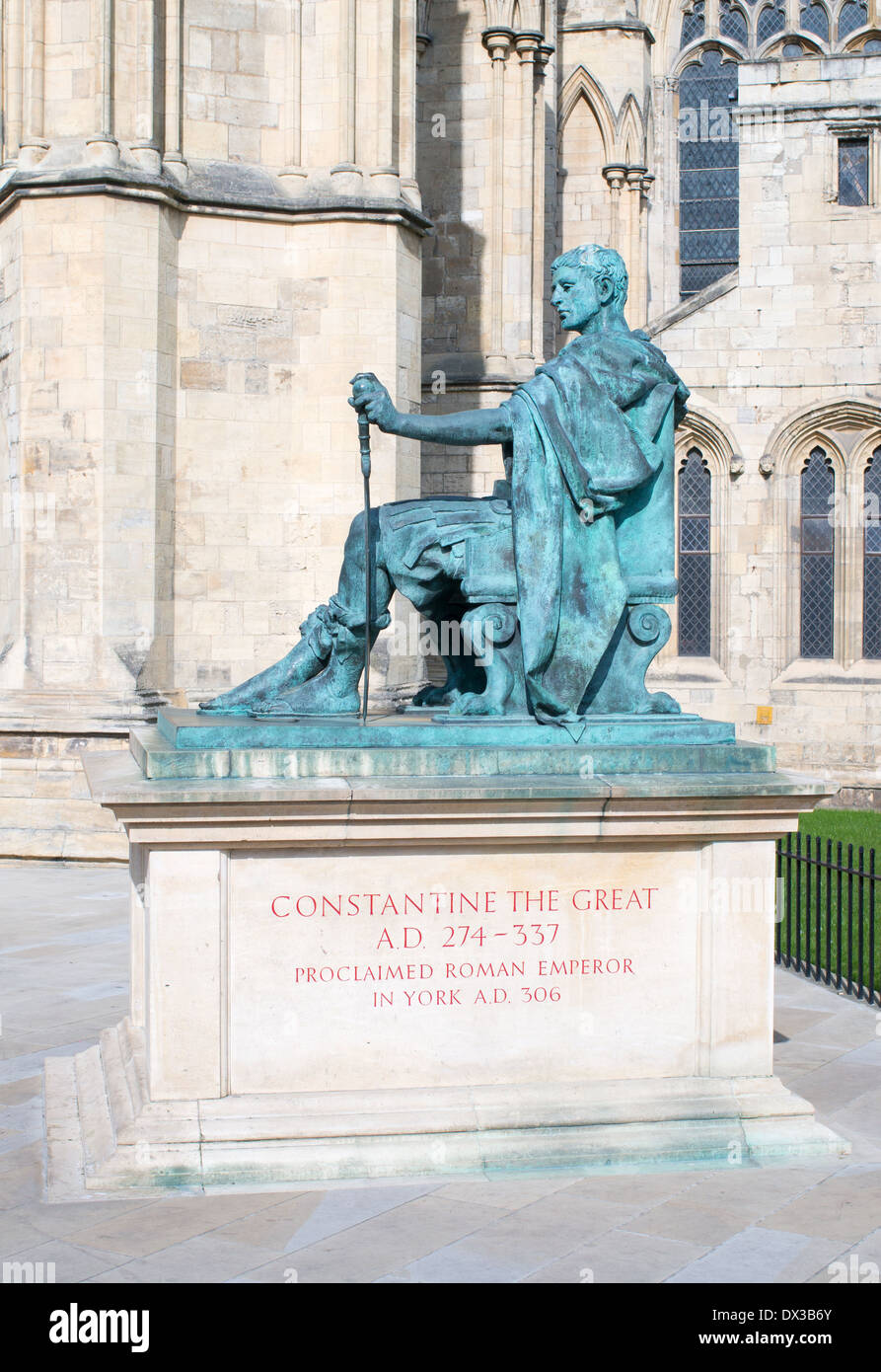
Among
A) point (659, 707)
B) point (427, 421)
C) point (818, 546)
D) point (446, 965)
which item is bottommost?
point (446, 965)

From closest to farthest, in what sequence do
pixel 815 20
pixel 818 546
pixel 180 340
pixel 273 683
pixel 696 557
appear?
pixel 273 683
pixel 180 340
pixel 818 546
pixel 696 557
pixel 815 20

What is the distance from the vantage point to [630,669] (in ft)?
20.2

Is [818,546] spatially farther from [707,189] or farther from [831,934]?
[831,934]

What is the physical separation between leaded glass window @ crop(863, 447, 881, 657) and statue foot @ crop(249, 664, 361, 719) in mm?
14156

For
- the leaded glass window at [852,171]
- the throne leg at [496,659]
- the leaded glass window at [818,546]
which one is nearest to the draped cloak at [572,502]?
the throne leg at [496,659]

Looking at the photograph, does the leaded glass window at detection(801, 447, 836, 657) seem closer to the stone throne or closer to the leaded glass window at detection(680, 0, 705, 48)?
the leaded glass window at detection(680, 0, 705, 48)

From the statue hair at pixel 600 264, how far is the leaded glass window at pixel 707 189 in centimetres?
1837

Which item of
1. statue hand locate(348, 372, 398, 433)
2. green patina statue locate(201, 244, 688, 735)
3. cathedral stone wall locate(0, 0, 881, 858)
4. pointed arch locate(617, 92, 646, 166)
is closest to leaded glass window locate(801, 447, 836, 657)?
pointed arch locate(617, 92, 646, 166)

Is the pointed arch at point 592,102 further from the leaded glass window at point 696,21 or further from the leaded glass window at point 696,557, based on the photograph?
the leaded glass window at point 696,557

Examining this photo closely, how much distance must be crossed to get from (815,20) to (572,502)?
827 inches

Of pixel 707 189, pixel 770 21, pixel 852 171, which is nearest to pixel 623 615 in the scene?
pixel 852 171

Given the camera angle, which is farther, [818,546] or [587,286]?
[818,546]

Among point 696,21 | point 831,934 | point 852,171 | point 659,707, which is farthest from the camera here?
point 696,21

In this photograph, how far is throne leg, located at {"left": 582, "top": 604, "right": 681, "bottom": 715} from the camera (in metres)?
6.11
